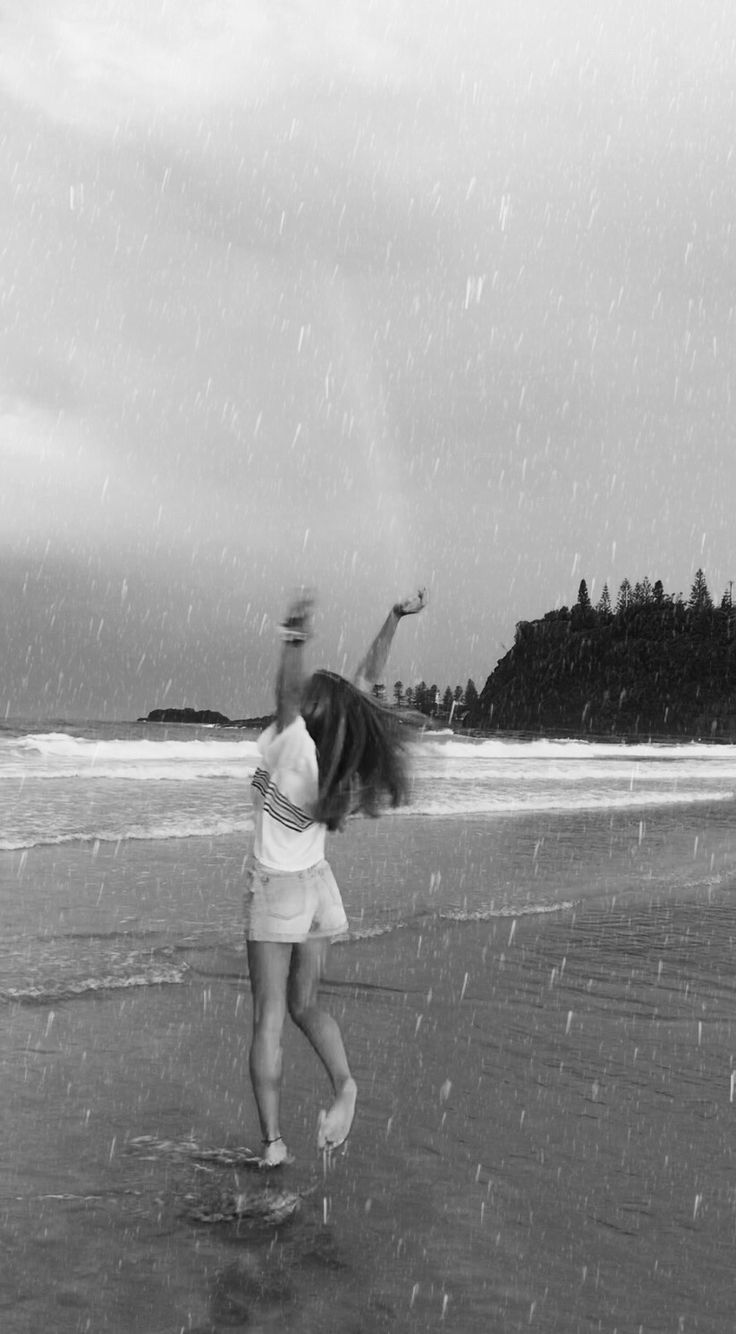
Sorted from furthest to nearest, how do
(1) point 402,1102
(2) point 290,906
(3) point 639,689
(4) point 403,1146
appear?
(3) point 639,689, (1) point 402,1102, (4) point 403,1146, (2) point 290,906

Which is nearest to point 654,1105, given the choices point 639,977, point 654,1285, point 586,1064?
point 586,1064

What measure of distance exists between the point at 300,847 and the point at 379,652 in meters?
0.81

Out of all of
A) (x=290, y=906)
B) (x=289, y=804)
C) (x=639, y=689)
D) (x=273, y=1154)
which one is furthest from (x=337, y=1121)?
(x=639, y=689)

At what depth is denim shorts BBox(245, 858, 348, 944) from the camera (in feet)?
12.8

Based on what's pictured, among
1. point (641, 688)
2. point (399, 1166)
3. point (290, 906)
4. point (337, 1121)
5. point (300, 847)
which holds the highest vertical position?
point (641, 688)

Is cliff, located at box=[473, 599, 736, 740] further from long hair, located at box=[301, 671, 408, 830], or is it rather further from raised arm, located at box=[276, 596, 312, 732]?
raised arm, located at box=[276, 596, 312, 732]

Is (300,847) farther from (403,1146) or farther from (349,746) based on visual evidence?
(403,1146)

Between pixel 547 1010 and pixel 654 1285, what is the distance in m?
3.13

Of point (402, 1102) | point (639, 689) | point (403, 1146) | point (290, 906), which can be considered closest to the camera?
point (290, 906)

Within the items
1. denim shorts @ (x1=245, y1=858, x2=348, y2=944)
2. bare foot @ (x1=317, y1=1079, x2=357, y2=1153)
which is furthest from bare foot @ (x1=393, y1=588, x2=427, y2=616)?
bare foot @ (x1=317, y1=1079, x2=357, y2=1153)

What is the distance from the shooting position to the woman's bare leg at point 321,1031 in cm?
396

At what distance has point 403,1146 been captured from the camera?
4281 millimetres

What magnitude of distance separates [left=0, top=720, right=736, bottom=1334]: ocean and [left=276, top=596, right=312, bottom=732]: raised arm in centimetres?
64

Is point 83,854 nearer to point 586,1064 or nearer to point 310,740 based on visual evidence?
point 586,1064
